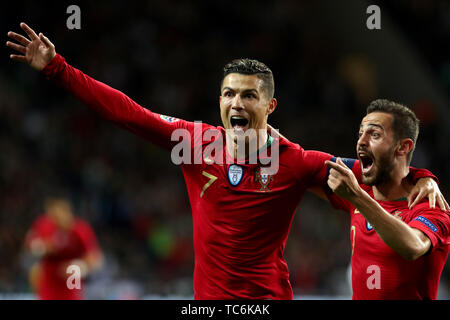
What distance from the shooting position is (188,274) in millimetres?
10078

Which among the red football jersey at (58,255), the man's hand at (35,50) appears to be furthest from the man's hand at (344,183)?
the red football jersey at (58,255)

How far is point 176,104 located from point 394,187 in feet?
28.3

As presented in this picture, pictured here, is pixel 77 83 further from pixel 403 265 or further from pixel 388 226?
pixel 403 265

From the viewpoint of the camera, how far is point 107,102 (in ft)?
11.9

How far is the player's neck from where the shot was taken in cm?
378

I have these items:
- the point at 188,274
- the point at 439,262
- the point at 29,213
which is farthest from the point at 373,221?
the point at 29,213

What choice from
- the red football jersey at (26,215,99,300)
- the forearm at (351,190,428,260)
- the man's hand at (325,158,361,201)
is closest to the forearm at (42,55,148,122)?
the man's hand at (325,158,361,201)

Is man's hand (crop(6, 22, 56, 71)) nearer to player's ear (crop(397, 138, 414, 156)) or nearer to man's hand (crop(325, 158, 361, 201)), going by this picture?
man's hand (crop(325, 158, 361, 201))

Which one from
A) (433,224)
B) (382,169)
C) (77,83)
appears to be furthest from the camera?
(382,169)

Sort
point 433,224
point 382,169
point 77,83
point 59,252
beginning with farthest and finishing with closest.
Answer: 1. point 59,252
2. point 382,169
3. point 77,83
4. point 433,224

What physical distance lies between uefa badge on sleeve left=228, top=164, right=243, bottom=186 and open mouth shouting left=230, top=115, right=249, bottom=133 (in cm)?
24

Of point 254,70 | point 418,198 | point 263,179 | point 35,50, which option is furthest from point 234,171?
point 35,50

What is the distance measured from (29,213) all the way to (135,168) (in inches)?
81.4

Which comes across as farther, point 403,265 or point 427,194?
point 427,194
